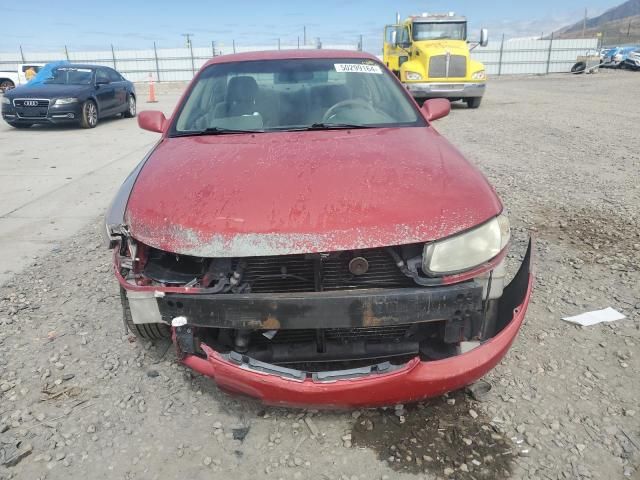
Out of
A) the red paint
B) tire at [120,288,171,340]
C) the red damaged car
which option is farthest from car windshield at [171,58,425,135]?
the red paint

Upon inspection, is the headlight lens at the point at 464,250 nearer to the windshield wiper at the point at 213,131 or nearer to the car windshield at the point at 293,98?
the car windshield at the point at 293,98

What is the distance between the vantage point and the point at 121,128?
11.9 meters

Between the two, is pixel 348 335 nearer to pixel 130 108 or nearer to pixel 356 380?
pixel 356 380

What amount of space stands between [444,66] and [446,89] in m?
0.59

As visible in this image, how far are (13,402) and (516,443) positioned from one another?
2315 mm

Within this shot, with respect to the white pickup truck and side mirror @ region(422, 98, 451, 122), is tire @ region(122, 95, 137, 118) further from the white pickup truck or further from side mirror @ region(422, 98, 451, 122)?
side mirror @ region(422, 98, 451, 122)

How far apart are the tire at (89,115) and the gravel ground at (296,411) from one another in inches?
342

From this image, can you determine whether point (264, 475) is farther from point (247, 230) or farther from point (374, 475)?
point (247, 230)

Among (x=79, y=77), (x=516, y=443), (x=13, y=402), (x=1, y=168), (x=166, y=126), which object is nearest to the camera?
(x=516, y=443)

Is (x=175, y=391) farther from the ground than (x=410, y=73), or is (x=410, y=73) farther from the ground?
(x=410, y=73)

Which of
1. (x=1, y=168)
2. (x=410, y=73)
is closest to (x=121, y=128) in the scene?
(x=1, y=168)

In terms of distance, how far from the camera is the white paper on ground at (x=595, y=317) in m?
2.97

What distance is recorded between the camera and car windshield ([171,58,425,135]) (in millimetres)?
3209

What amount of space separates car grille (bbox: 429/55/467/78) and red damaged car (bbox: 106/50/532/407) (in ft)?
37.6
